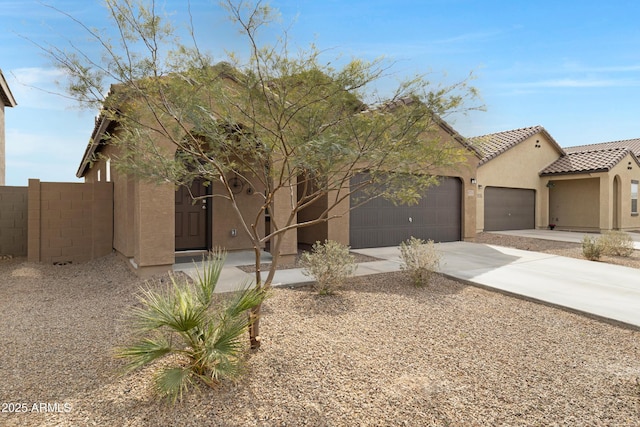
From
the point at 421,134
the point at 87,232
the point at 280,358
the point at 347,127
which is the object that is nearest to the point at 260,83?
the point at 347,127

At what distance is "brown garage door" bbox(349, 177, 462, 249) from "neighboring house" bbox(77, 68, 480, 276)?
0.10 feet

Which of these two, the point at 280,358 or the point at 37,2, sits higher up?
the point at 37,2

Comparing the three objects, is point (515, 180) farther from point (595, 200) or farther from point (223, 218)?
point (223, 218)

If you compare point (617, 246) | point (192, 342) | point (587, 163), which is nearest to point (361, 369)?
point (192, 342)

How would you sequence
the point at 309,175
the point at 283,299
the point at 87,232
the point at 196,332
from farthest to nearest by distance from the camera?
the point at 87,232 < the point at 283,299 < the point at 309,175 < the point at 196,332

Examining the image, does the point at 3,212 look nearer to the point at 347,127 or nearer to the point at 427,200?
the point at 347,127

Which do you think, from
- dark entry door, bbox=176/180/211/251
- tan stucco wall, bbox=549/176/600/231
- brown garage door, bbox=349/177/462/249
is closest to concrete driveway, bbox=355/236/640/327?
brown garage door, bbox=349/177/462/249

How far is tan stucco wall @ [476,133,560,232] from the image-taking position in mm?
17422

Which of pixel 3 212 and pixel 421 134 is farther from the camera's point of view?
pixel 3 212

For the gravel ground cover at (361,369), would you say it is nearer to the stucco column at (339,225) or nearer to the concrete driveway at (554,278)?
the concrete driveway at (554,278)

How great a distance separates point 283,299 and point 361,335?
6.05ft

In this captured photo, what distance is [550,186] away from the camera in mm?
20203

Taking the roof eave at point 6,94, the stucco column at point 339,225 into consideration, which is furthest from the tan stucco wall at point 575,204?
the roof eave at point 6,94

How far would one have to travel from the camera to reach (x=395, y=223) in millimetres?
12352
